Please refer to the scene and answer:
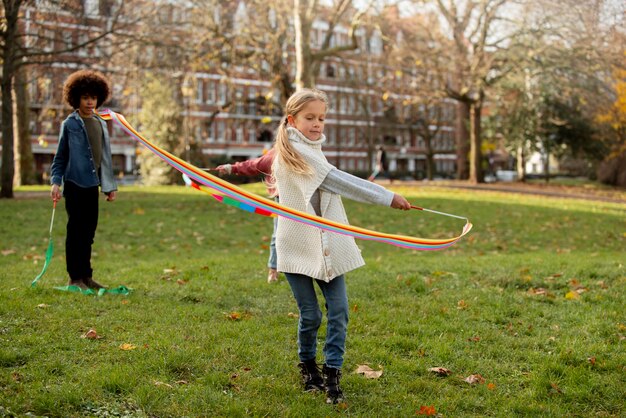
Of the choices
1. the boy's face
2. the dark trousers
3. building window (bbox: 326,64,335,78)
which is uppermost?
building window (bbox: 326,64,335,78)

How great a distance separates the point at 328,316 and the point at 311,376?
46 cm

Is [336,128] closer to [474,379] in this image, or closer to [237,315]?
[237,315]

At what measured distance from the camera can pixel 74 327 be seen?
19.5 ft

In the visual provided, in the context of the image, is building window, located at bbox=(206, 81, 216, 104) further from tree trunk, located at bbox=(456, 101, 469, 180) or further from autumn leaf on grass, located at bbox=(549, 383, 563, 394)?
autumn leaf on grass, located at bbox=(549, 383, 563, 394)

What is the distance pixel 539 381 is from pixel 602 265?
19.6 ft

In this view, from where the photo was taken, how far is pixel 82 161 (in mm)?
7297

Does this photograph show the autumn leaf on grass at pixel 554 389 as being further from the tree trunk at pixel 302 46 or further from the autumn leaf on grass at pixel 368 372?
the tree trunk at pixel 302 46

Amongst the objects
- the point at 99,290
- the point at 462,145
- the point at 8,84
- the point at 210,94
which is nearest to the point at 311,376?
the point at 99,290

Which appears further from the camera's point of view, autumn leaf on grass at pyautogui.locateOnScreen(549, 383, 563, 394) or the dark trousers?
the dark trousers

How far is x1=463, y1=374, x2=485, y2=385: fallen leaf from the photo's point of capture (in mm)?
5104

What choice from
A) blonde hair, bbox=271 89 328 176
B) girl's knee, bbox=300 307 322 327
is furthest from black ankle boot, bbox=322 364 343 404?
blonde hair, bbox=271 89 328 176

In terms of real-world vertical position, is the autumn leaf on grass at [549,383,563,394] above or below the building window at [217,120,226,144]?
below

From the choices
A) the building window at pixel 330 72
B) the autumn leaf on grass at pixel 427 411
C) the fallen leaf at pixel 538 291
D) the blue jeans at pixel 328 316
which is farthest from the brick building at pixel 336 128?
the autumn leaf on grass at pixel 427 411

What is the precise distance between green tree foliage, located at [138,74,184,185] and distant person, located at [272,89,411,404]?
31.1 metres
